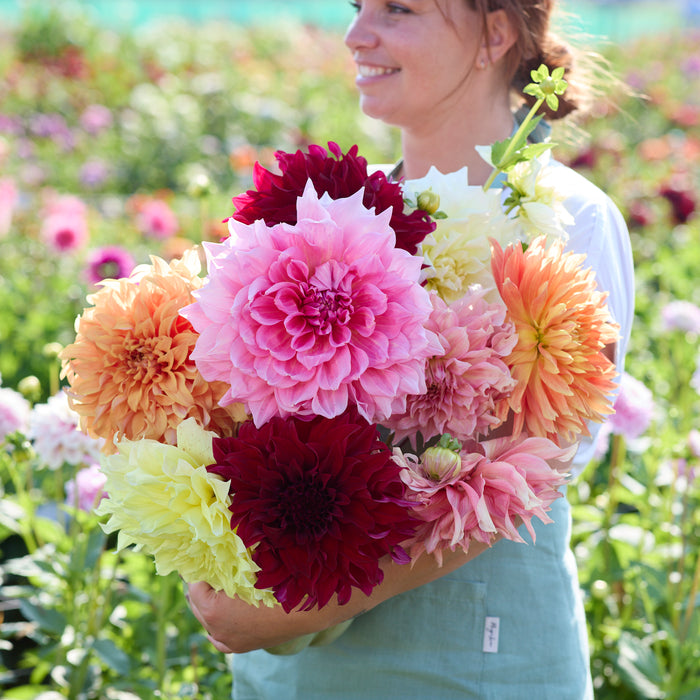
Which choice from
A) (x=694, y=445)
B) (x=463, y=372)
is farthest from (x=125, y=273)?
(x=463, y=372)

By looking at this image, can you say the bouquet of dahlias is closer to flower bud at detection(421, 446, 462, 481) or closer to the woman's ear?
flower bud at detection(421, 446, 462, 481)

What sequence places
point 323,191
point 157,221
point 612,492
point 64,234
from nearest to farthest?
point 323,191 < point 612,492 < point 64,234 < point 157,221

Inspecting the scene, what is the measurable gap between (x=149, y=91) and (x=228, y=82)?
0.79m

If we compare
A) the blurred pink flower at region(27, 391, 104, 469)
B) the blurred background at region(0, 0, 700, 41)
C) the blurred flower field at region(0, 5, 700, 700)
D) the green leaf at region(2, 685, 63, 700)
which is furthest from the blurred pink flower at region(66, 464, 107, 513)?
the blurred background at region(0, 0, 700, 41)

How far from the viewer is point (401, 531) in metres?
0.78

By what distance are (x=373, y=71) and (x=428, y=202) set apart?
64 cm

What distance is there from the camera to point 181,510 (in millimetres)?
798

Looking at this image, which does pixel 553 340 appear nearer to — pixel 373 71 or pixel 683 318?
pixel 373 71

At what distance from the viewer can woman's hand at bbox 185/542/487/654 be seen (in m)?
0.93

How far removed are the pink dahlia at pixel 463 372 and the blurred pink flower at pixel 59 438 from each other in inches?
33.5

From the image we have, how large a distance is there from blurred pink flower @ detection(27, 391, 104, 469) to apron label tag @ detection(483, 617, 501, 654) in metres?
0.75

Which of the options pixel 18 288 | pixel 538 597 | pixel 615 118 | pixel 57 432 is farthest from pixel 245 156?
pixel 615 118

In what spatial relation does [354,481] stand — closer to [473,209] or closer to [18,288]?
[473,209]

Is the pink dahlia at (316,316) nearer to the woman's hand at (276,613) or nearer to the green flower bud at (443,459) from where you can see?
the green flower bud at (443,459)
